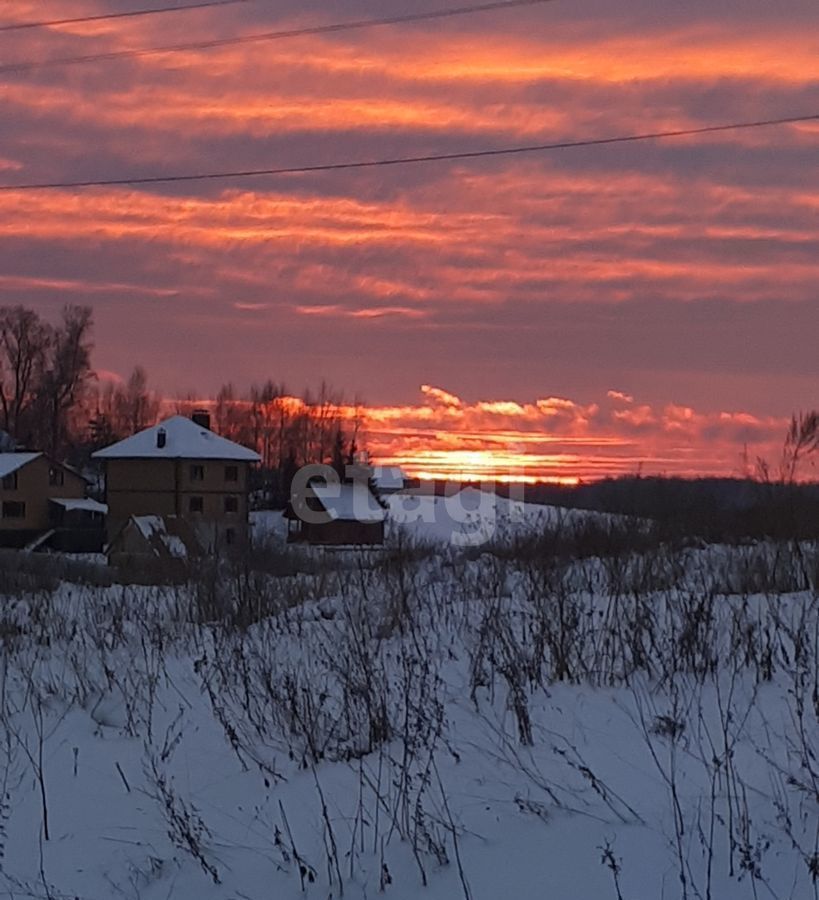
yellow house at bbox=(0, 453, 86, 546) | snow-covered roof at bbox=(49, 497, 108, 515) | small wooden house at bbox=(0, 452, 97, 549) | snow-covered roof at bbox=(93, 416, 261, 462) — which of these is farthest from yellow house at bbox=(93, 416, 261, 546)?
yellow house at bbox=(0, 453, 86, 546)

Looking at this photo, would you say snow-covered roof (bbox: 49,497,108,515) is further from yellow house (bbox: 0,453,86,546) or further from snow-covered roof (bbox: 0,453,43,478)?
snow-covered roof (bbox: 0,453,43,478)

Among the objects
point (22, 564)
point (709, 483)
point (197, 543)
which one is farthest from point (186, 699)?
point (22, 564)

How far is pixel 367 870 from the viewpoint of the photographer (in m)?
5.34

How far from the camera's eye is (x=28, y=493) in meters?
64.0

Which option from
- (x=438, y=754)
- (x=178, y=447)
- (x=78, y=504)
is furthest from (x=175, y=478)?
(x=438, y=754)

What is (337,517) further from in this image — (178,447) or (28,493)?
(28,493)

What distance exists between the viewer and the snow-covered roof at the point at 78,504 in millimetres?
65000

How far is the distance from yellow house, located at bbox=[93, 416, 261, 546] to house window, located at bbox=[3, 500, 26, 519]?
585 cm

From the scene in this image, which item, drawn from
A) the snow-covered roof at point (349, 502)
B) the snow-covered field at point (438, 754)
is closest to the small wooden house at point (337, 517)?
the snow-covered roof at point (349, 502)

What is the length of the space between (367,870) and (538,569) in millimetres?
6577

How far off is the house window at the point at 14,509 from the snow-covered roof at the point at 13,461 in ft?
5.37

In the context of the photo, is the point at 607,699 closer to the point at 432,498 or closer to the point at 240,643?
the point at 240,643

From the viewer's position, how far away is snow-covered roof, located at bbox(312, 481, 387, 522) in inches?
2314

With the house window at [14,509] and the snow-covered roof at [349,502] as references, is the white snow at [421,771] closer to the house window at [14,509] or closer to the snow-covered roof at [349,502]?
the snow-covered roof at [349,502]
